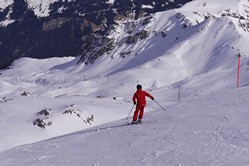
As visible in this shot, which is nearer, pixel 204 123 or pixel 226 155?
pixel 226 155

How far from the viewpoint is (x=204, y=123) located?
16.1m

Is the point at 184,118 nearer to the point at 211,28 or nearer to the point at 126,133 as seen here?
the point at 126,133

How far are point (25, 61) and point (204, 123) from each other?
179400mm

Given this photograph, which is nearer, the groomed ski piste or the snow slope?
the snow slope

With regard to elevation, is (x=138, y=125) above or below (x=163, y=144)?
below

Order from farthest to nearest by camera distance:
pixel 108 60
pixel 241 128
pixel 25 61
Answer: pixel 25 61 → pixel 108 60 → pixel 241 128

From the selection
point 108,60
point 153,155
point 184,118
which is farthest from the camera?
point 108,60

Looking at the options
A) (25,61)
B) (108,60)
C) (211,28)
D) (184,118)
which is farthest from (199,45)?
(184,118)

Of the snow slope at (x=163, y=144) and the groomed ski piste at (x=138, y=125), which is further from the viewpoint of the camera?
the groomed ski piste at (x=138, y=125)

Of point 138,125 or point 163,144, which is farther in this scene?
point 138,125

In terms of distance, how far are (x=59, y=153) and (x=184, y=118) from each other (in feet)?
16.7

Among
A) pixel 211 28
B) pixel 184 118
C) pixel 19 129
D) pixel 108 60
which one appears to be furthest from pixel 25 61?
pixel 184 118

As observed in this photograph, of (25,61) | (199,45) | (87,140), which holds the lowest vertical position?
(25,61)

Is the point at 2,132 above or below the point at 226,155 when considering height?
below
